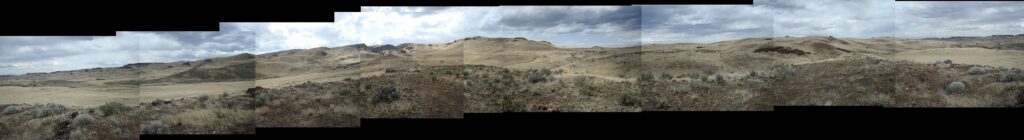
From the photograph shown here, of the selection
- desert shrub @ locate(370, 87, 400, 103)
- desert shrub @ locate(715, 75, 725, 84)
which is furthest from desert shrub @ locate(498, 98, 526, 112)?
desert shrub @ locate(715, 75, 725, 84)

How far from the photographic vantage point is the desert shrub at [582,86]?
586 inches

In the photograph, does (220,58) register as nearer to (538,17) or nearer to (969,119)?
(538,17)

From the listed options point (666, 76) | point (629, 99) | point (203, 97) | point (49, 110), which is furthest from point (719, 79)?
point (49, 110)

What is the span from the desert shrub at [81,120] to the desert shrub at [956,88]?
17.0 meters

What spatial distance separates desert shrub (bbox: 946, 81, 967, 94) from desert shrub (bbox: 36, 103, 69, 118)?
19.1m

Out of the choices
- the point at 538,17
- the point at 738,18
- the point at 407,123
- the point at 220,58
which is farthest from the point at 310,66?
the point at 738,18

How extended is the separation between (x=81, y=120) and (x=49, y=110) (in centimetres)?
233

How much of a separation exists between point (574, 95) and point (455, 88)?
2.74 meters

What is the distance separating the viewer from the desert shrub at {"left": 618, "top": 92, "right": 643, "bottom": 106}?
13.5 m

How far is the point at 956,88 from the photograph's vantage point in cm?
1133

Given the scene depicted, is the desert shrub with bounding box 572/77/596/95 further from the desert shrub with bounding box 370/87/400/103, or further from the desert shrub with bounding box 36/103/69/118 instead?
the desert shrub with bounding box 36/103/69/118

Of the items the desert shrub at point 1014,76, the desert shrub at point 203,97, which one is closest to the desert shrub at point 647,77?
the desert shrub at point 1014,76

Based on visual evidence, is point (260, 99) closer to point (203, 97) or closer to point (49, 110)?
point (203, 97)

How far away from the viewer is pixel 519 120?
28.7ft
